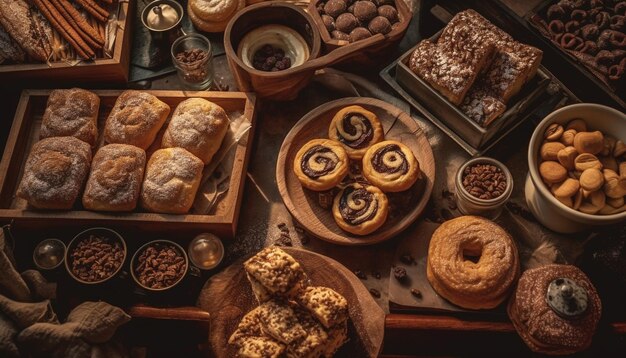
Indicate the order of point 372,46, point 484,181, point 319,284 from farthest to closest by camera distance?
point 372,46 < point 484,181 < point 319,284

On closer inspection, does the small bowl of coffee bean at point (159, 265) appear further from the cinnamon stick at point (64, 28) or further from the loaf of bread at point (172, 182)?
the cinnamon stick at point (64, 28)

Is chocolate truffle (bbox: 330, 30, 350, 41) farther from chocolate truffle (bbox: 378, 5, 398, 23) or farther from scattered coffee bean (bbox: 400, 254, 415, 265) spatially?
scattered coffee bean (bbox: 400, 254, 415, 265)

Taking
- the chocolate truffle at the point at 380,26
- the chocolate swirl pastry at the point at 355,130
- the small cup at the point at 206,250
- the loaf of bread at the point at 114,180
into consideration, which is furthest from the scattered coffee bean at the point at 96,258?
the chocolate truffle at the point at 380,26

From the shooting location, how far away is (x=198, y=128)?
2.91m

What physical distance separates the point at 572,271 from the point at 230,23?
1885mm

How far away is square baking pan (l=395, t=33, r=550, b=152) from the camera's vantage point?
283 cm

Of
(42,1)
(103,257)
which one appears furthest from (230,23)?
(103,257)

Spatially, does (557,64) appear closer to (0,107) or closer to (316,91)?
(316,91)

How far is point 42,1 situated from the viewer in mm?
3152

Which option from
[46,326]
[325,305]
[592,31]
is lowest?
[46,326]

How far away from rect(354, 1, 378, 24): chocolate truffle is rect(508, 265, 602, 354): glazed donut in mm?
1428

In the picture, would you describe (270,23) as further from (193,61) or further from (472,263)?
(472,263)

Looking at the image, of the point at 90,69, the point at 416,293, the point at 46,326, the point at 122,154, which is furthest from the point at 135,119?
the point at 416,293

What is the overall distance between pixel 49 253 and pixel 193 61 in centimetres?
112
